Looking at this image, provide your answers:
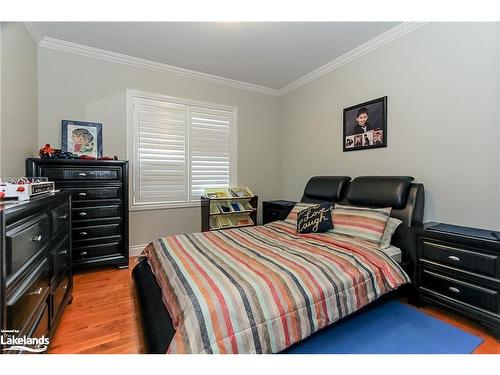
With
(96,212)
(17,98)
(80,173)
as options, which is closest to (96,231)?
(96,212)

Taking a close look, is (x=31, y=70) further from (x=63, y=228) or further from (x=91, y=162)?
(x=63, y=228)

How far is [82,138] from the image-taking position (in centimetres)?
296

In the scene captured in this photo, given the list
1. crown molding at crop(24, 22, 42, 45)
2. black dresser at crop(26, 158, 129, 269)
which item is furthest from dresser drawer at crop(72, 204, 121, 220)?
crown molding at crop(24, 22, 42, 45)

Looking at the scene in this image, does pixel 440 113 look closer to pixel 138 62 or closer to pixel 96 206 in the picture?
pixel 138 62

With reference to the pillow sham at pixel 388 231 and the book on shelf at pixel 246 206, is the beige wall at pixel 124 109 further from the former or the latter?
the pillow sham at pixel 388 231

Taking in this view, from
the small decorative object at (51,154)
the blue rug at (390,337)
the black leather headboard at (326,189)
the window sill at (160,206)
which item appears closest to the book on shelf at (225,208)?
the window sill at (160,206)

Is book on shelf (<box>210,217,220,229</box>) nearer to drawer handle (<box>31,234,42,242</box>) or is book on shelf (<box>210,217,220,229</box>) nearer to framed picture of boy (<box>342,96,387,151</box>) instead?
framed picture of boy (<box>342,96,387,151</box>)

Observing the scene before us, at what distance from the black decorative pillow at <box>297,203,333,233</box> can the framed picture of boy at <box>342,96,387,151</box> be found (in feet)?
3.15

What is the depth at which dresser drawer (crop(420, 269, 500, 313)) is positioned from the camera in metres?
1.63

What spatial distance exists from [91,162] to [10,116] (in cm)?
73

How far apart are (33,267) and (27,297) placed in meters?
0.16

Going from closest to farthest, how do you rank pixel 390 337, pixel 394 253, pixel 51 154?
pixel 390 337 < pixel 394 253 < pixel 51 154

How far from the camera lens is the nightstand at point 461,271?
5.34 feet
